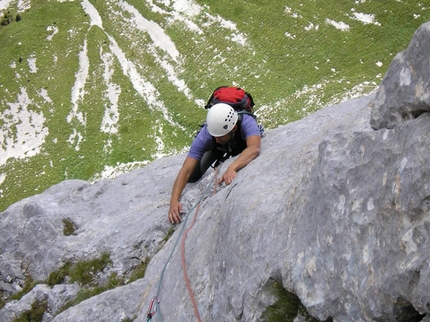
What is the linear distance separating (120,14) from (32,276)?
5754 centimetres

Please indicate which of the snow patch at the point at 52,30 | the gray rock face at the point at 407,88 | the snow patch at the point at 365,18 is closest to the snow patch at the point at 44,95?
the snow patch at the point at 52,30

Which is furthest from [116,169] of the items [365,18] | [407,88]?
[407,88]

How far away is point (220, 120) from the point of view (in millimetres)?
12336

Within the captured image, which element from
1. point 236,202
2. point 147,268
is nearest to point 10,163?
point 147,268

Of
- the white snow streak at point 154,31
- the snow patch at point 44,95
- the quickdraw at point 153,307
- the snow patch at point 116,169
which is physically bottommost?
the snow patch at point 116,169

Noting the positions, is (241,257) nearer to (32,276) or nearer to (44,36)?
(32,276)

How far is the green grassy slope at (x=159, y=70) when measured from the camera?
47.8 meters

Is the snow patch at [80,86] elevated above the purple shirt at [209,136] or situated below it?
above

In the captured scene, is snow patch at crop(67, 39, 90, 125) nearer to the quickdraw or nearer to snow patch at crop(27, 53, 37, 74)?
snow patch at crop(27, 53, 37, 74)

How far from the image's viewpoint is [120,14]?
66938mm

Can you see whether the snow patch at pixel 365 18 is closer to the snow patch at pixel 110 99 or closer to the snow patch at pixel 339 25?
the snow patch at pixel 339 25

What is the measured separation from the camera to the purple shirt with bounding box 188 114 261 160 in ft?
43.4

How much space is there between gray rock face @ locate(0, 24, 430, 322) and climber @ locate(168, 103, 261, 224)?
0.43 meters

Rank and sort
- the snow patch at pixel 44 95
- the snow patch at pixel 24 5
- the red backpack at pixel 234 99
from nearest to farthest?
the red backpack at pixel 234 99 → the snow patch at pixel 44 95 → the snow patch at pixel 24 5
